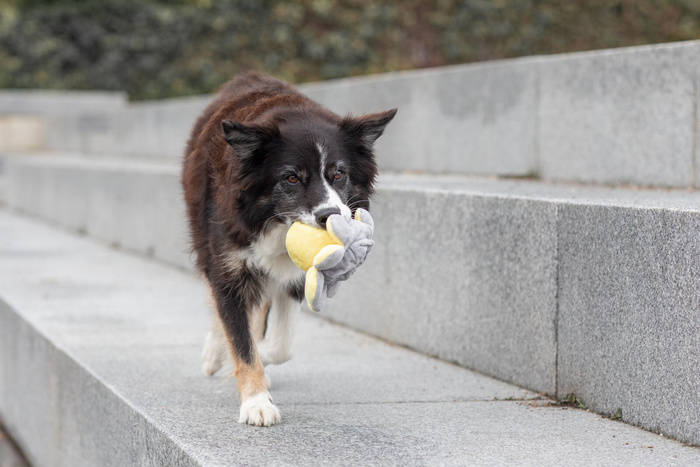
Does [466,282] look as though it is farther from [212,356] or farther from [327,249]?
[327,249]

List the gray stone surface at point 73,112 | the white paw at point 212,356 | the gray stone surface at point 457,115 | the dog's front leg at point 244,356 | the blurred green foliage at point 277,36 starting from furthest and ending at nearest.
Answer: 1. the blurred green foliage at point 277,36
2. the gray stone surface at point 73,112
3. the gray stone surface at point 457,115
4. the white paw at point 212,356
5. the dog's front leg at point 244,356

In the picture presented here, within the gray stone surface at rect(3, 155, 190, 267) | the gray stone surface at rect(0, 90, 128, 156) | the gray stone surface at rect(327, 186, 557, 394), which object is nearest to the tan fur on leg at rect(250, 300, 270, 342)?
the gray stone surface at rect(327, 186, 557, 394)

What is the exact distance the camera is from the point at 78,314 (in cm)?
601

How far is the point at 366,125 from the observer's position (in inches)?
146

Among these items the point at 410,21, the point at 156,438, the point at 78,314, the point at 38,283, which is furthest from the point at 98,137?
the point at 156,438

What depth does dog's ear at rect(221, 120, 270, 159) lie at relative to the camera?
3.37 m

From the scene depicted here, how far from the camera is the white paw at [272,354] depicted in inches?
166

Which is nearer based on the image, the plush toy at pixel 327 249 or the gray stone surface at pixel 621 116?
the plush toy at pixel 327 249

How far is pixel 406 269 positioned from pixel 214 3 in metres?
15.2

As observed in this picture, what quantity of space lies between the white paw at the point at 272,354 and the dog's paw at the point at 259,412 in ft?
1.90

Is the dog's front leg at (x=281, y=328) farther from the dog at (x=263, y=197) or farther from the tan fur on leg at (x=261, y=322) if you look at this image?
the tan fur on leg at (x=261, y=322)

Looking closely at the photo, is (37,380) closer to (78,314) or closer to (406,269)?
(78,314)

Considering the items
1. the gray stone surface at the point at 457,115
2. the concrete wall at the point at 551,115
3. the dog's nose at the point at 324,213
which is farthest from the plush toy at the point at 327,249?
the gray stone surface at the point at 457,115

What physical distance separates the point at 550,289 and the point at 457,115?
384 centimetres
